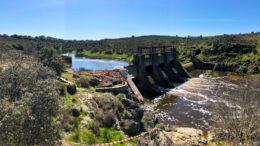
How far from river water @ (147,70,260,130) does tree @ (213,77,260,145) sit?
2.43 ft

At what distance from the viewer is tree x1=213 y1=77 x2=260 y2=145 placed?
2686cm

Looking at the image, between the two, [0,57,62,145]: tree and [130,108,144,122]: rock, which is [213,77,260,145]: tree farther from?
[0,57,62,145]: tree

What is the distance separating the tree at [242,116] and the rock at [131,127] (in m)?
8.84

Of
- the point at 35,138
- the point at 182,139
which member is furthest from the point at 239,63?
the point at 35,138

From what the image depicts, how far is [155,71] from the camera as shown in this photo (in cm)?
6594

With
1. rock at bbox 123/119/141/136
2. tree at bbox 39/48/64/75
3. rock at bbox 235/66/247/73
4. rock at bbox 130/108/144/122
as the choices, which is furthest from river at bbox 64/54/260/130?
tree at bbox 39/48/64/75

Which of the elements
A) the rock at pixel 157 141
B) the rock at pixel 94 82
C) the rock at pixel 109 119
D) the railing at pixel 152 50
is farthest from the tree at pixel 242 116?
the railing at pixel 152 50

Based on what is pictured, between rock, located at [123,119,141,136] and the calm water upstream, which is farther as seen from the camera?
the calm water upstream

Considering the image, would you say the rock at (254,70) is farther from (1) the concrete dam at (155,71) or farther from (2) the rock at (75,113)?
(2) the rock at (75,113)

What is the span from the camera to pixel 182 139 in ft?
109

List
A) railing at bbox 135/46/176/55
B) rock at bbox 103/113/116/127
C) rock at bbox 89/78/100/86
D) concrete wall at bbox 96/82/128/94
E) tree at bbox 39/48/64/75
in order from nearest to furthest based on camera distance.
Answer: rock at bbox 103/113/116/127 → concrete wall at bbox 96/82/128/94 → rock at bbox 89/78/100/86 → tree at bbox 39/48/64/75 → railing at bbox 135/46/176/55

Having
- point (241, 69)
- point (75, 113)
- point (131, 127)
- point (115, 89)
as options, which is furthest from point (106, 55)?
point (75, 113)

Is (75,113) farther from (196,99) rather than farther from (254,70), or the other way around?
(254,70)

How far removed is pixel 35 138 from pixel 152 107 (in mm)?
33212
